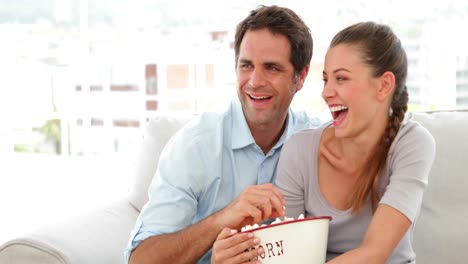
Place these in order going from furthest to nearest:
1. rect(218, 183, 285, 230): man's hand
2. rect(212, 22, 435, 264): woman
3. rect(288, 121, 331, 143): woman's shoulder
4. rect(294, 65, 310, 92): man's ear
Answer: rect(294, 65, 310, 92): man's ear < rect(288, 121, 331, 143): woman's shoulder < rect(212, 22, 435, 264): woman < rect(218, 183, 285, 230): man's hand

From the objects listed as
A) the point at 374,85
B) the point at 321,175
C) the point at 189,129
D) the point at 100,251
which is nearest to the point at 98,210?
the point at 100,251

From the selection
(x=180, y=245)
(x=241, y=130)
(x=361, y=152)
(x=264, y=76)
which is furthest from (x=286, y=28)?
(x=180, y=245)

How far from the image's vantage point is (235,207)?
5.08ft

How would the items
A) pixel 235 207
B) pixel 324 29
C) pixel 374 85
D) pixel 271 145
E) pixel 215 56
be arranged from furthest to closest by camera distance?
1. pixel 215 56
2. pixel 324 29
3. pixel 271 145
4. pixel 374 85
5. pixel 235 207

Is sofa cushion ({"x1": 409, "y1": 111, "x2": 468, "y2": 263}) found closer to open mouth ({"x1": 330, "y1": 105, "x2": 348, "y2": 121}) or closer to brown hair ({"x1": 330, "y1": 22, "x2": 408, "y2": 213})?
brown hair ({"x1": 330, "y1": 22, "x2": 408, "y2": 213})

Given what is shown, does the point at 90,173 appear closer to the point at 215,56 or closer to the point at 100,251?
the point at 215,56

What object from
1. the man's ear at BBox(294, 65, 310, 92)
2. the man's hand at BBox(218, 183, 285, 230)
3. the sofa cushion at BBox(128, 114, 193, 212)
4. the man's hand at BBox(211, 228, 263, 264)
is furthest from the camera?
the sofa cushion at BBox(128, 114, 193, 212)

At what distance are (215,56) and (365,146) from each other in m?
3.36

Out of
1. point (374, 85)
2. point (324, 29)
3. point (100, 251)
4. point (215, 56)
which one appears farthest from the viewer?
point (215, 56)

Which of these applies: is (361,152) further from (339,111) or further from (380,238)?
(380,238)

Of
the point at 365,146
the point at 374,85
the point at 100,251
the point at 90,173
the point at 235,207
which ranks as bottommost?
the point at 90,173

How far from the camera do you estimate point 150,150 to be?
221 centimetres

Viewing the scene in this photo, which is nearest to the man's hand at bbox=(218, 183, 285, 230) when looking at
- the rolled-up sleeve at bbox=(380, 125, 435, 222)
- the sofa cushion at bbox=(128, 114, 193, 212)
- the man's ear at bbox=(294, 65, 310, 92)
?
the rolled-up sleeve at bbox=(380, 125, 435, 222)

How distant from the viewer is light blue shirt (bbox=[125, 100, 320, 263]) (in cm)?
180
